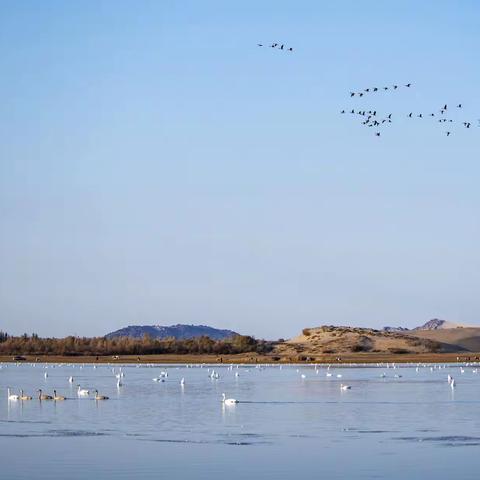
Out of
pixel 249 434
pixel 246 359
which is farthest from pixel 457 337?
pixel 249 434

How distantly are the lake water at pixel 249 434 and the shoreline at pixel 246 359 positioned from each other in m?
57.9

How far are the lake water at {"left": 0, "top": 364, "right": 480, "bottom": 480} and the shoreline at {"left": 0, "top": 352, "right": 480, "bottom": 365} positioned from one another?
5794 centimetres

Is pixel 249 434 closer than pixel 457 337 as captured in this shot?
Yes

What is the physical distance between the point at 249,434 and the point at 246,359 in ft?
312

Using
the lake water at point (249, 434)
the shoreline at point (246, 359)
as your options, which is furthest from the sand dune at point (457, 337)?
the lake water at point (249, 434)

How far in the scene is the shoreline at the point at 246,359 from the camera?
126 metres

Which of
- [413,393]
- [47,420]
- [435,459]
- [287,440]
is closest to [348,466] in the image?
[435,459]

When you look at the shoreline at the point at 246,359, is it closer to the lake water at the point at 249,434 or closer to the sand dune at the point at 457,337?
the sand dune at the point at 457,337

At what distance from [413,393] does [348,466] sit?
30709mm

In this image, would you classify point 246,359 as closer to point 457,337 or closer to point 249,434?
point 457,337

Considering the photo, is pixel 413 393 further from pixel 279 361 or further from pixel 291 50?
pixel 279 361

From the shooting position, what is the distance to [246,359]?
5330 inches

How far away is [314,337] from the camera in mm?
164000

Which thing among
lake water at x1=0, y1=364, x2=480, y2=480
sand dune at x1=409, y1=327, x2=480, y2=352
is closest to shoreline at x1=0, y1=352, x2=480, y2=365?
sand dune at x1=409, y1=327, x2=480, y2=352
